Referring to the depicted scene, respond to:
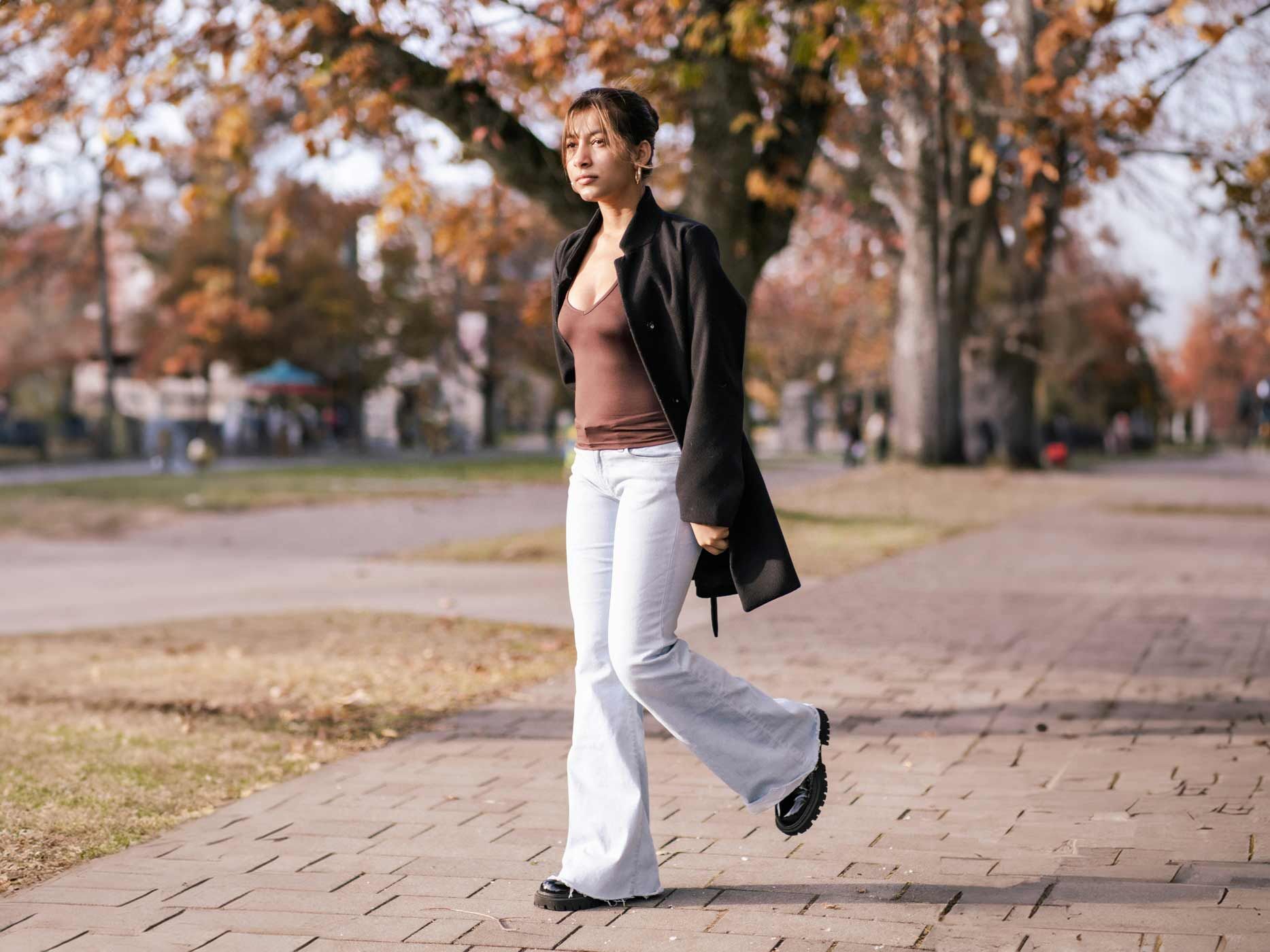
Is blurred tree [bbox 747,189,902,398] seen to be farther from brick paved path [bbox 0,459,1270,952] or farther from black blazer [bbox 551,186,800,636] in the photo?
black blazer [bbox 551,186,800,636]

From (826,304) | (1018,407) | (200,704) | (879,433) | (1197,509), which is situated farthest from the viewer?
(826,304)

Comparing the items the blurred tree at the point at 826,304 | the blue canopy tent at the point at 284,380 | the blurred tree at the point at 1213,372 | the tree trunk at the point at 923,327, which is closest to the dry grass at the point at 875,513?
the tree trunk at the point at 923,327

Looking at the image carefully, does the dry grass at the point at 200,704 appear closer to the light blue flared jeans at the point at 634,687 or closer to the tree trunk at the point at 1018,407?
the light blue flared jeans at the point at 634,687

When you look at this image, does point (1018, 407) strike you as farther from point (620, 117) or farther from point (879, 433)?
point (620, 117)

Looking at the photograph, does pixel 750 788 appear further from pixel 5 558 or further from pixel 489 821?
pixel 5 558

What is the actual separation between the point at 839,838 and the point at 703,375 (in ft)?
5.36

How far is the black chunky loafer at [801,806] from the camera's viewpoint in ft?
13.7

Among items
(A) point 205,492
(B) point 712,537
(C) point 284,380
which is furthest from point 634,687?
(C) point 284,380

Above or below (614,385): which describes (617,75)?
above

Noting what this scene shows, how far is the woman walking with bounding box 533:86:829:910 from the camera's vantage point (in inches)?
151

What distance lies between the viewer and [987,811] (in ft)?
16.5

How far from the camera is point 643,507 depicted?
3910mm

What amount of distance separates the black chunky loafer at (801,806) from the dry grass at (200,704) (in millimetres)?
1916

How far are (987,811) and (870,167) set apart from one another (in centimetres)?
2196
